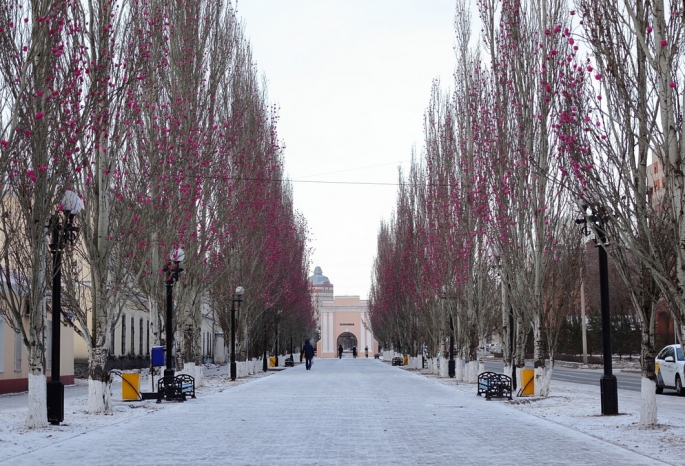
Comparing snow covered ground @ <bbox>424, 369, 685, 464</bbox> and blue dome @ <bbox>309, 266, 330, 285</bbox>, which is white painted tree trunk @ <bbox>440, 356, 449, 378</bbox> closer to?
snow covered ground @ <bbox>424, 369, 685, 464</bbox>

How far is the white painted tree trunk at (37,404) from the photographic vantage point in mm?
14781

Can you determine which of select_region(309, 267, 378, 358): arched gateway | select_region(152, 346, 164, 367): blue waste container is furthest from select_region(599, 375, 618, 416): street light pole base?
select_region(309, 267, 378, 358): arched gateway

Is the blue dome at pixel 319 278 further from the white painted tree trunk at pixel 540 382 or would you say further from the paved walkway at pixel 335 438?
the paved walkway at pixel 335 438

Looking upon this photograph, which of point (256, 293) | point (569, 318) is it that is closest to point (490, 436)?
point (256, 293)

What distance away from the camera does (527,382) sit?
22.4 metres

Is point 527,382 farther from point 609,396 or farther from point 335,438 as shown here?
point 335,438

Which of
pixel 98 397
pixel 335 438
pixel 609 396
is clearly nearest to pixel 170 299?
pixel 98 397

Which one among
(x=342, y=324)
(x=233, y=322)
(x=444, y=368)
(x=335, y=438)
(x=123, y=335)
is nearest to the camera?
(x=335, y=438)

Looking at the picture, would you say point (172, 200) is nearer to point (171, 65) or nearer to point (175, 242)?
point (175, 242)

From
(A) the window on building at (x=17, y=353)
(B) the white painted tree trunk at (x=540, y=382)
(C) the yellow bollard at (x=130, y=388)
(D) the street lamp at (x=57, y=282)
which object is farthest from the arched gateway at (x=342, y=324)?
(D) the street lamp at (x=57, y=282)

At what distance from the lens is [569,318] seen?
74750 millimetres

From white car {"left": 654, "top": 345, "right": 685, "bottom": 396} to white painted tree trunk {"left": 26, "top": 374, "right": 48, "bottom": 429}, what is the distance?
1830 centimetres

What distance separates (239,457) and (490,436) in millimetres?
4245

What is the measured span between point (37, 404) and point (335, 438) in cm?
526
